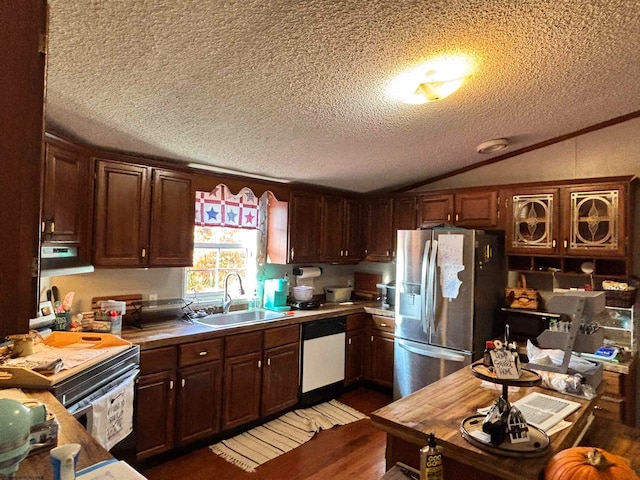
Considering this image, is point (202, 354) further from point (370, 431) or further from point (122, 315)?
point (370, 431)

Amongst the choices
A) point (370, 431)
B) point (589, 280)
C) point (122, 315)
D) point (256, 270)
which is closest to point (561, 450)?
point (370, 431)

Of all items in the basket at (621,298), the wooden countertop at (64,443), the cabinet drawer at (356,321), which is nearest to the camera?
the wooden countertop at (64,443)

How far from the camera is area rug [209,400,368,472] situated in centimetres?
286

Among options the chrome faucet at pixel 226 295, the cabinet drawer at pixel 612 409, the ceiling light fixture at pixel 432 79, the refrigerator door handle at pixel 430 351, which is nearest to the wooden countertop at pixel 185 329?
the chrome faucet at pixel 226 295

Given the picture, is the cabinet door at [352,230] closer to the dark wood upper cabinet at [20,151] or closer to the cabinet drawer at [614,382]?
the cabinet drawer at [614,382]

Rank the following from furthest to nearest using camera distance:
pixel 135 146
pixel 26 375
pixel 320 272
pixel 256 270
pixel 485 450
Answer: pixel 320 272 < pixel 256 270 < pixel 135 146 < pixel 26 375 < pixel 485 450

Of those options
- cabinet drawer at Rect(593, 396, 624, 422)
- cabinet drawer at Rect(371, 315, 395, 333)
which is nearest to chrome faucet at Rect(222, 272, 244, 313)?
cabinet drawer at Rect(371, 315, 395, 333)

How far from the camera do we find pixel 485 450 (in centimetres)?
139

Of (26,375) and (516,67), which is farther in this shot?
(516,67)

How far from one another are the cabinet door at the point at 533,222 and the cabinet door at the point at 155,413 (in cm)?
305

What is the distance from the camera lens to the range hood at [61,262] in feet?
7.03

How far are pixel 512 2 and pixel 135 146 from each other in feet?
7.84

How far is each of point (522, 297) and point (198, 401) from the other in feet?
9.38

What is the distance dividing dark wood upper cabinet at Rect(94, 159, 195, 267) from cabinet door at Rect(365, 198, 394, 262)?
2.15 m
